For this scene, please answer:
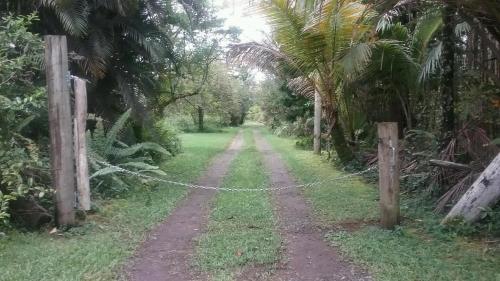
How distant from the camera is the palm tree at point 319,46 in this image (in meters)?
10.8

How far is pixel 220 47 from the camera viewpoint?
21.7 m

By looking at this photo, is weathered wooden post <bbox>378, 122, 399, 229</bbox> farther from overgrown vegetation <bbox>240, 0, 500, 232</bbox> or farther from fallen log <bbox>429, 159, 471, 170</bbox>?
fallen log <bbox>429, 159, 471, 170</bbox>

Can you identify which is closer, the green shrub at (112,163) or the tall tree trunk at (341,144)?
the green shrub at (112,163)

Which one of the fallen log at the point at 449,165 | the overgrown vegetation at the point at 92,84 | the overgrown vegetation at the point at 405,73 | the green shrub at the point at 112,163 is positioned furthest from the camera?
the green shrub at the point at 112,163

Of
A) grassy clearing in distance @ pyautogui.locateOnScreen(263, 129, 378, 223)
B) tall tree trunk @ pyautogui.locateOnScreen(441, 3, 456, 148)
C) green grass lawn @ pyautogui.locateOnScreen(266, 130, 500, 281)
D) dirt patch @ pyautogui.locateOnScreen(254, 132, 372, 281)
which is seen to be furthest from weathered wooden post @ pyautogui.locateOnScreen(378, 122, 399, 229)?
tall tree trunk @ pyautogui.locateOnScreen(441, 3, 456, 148)

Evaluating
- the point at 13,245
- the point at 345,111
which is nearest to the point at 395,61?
the point at 345,111

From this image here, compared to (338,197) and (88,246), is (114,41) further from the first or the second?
(88,246)

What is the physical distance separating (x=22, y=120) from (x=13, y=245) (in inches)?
83.2

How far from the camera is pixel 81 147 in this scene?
6.91 meters

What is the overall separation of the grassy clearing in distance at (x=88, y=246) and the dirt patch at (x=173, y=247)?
0.54ft

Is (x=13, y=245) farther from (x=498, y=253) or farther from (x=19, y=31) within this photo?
(x=498, y=253)

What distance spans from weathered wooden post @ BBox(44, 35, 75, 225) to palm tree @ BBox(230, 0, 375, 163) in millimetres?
4970

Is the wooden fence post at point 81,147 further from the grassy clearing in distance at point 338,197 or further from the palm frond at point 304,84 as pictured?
the palm frond at point 304,84

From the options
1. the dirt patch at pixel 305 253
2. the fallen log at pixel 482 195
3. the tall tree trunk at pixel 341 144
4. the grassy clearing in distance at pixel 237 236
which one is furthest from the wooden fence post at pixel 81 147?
the tall tree trunk at pixel 341 144
